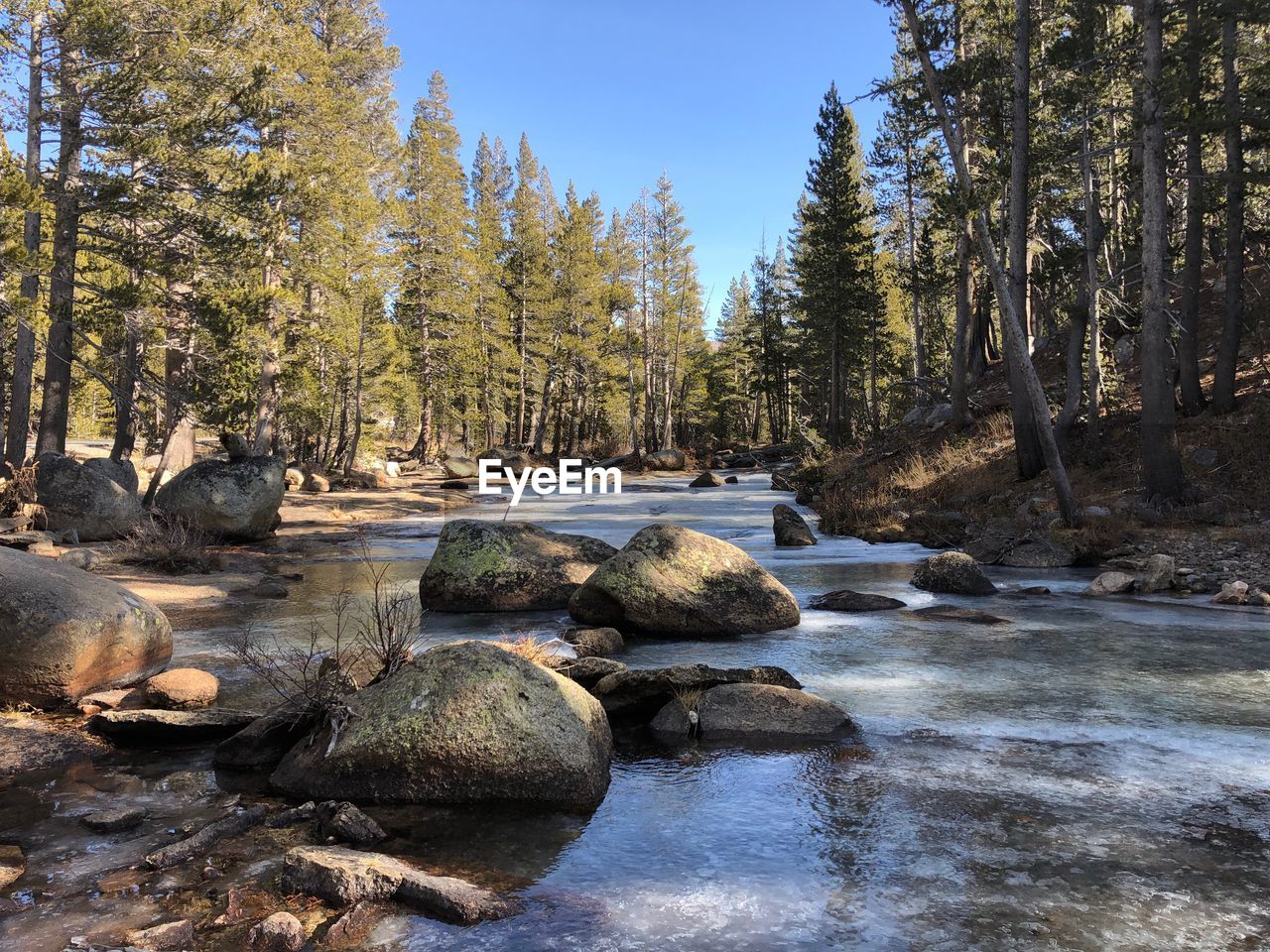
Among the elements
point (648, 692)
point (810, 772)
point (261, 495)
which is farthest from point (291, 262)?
point (810, 772)

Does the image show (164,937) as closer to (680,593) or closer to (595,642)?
(595,642)

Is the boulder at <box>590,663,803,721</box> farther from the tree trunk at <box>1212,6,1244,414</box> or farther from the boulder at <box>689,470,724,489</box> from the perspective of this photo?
the boulder at <box>689,470,724,489</box>

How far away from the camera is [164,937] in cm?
337

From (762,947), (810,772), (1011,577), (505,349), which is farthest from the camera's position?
(505,349)

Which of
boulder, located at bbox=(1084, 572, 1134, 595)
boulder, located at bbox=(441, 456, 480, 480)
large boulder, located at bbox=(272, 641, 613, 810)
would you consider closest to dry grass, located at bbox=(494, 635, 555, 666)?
large boulder, located at bbox=(272, 641, 613, 810)

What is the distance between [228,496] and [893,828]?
15427mm

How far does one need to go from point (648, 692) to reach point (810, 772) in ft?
5.24

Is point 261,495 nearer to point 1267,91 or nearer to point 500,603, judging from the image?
point 500,603

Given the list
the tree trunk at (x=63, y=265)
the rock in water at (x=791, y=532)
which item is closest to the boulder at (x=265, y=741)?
the rock in water at (x=791, y=532)

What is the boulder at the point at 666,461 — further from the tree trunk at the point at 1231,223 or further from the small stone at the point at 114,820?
the small stone at the point at 114,820

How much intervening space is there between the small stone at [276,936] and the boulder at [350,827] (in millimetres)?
890

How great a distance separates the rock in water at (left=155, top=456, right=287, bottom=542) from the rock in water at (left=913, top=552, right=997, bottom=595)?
1279cm

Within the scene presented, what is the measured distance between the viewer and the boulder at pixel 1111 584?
11602mm

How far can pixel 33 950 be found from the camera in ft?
10.8
